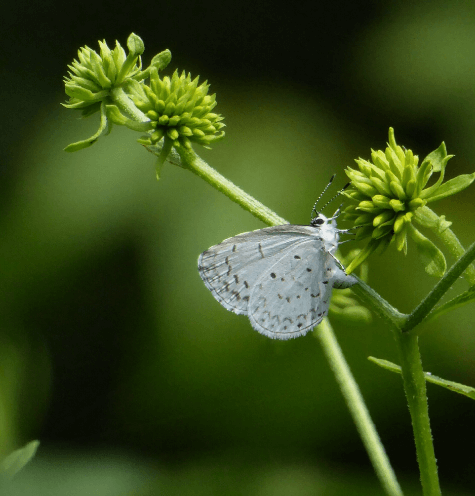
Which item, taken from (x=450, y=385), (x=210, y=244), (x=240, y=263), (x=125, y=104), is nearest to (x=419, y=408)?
(x=450, y=385)

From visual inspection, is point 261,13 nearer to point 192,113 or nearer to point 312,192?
point 312,192

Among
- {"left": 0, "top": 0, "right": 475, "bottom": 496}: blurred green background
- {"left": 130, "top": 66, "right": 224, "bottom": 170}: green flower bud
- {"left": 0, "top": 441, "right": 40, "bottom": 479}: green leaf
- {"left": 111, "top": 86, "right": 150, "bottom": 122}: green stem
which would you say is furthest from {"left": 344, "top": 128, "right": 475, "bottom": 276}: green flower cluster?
{"left": 0, "top": 0, "right": 475, "bottom": 496}: blurred green background

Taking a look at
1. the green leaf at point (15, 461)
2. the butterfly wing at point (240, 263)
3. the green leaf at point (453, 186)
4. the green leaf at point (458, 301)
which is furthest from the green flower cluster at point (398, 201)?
the green leaf at point (15, 461)

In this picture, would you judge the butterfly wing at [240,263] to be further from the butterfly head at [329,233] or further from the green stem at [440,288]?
the green stem at [440,288]

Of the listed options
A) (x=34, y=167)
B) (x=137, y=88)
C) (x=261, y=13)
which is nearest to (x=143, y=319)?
(x=34, y=167)

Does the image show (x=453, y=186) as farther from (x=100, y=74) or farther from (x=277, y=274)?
(x=100, y=74)

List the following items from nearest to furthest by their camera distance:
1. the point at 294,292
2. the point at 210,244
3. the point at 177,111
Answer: the point at 177,111 → the point at 294,292 → the point at 210,244
